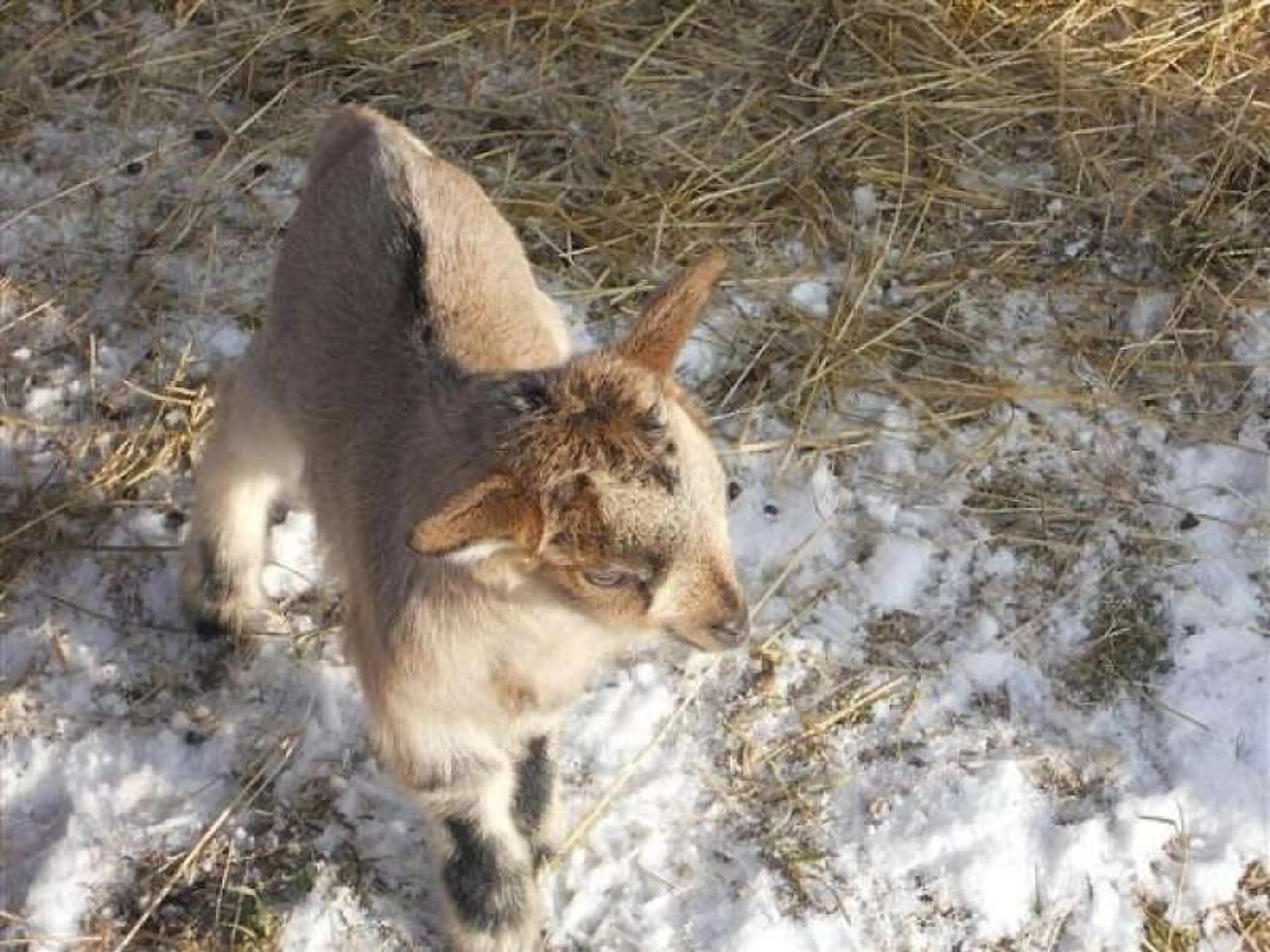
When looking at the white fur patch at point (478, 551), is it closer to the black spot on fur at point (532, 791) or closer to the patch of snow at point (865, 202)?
the black spot on fur at point (532, 791)

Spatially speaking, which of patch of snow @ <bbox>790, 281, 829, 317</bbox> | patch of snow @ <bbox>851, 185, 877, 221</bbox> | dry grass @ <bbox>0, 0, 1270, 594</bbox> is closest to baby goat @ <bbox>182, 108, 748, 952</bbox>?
dry grass @ <bbox>0, 0, 1270, 594</bbox>

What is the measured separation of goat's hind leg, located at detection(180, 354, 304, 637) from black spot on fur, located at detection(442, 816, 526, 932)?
36.8 inches

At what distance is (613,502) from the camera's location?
2.79 metres

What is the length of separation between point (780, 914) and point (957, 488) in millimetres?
1454

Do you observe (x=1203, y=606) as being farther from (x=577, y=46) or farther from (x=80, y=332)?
(x=80, y=332)

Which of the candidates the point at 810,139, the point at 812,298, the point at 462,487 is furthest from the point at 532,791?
the point at 810,139

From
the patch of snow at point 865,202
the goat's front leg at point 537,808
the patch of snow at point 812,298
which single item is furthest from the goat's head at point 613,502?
the patch of snow at point 865,202

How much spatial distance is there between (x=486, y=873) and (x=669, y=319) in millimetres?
1480

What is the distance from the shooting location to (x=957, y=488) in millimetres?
4418

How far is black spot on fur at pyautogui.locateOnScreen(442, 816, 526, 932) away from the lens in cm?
355

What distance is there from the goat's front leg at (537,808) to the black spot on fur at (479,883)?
14cm

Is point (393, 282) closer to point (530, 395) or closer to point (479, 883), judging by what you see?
point (530, 395)

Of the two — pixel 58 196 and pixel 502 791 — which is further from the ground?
pixel 58 196

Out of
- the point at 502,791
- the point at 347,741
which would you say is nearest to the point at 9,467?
the point at 347,741
